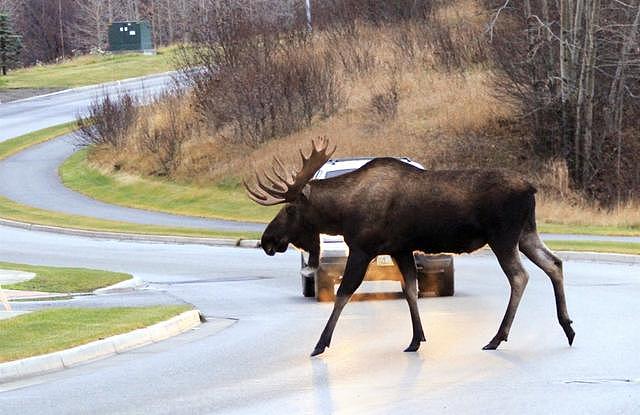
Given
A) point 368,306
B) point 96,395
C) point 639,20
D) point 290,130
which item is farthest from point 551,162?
point 96,395

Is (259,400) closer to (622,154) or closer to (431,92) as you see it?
(622,154)

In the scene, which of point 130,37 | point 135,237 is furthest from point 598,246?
point 130,37

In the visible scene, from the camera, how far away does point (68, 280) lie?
2475 centimetres

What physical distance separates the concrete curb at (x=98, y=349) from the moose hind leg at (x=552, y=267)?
448 centimetres

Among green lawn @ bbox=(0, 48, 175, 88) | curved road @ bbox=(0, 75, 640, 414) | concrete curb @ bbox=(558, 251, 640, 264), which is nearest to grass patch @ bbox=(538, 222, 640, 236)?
concrete curb @ bbox=(558, 251, 640, 264)

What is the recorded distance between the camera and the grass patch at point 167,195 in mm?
43062

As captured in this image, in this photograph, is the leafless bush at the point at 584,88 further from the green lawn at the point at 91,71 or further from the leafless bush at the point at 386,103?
the green lawn at the point at 91,71

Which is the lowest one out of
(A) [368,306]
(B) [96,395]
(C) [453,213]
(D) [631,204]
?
(D) [631,204]

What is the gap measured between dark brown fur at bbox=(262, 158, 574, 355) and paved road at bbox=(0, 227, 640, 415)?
652mm

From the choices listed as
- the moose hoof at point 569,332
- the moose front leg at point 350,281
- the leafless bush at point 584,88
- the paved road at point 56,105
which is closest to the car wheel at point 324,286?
the moose front leg at point 350,281

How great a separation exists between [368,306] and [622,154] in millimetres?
26737

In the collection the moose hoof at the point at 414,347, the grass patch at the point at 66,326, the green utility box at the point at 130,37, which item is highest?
the moose hoof at the point at 414,347

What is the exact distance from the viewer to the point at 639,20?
1740 inches

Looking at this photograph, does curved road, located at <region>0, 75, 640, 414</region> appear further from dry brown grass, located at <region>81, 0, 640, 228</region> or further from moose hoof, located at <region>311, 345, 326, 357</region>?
dry brown grass, located at <region>81, 0, 640, 228</region>
